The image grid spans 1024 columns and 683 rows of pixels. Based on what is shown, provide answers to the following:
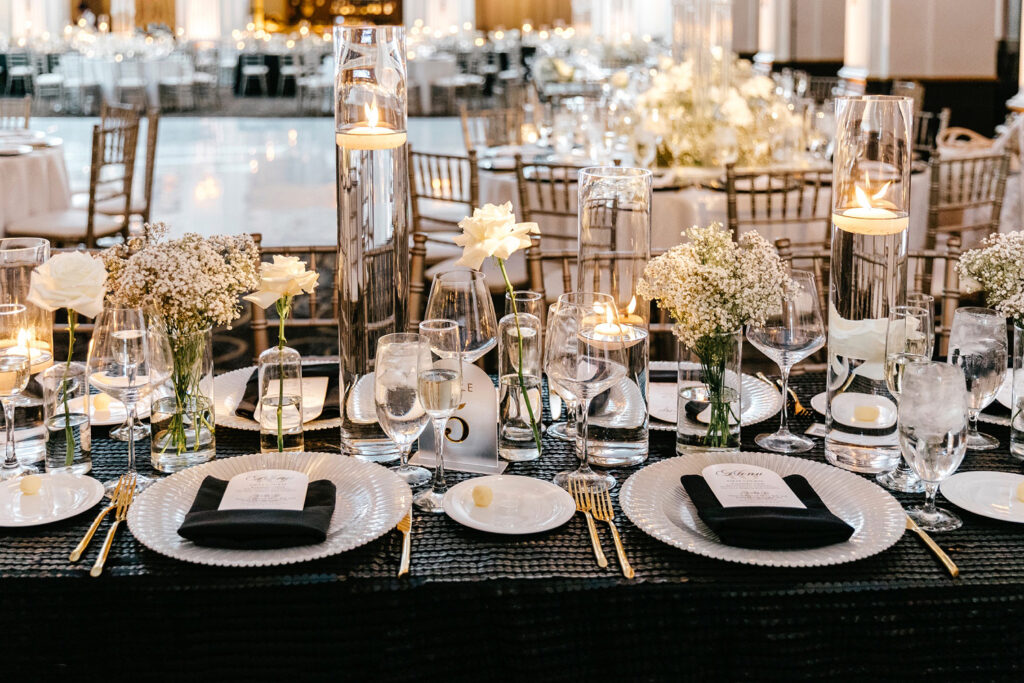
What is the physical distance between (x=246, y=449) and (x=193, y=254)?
0.35 meters

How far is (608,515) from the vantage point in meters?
1.50

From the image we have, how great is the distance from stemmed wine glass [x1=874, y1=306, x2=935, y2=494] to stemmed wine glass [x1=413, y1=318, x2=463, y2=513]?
2.11 feet

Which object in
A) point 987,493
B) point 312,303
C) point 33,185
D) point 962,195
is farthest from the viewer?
point 33,185

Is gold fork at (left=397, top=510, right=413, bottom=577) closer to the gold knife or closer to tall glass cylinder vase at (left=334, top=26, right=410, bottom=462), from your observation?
tall glass cylinder vase at (left=334, top=26, right=410, bottom=462)

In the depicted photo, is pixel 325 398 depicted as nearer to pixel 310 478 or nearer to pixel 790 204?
pixel 310 478

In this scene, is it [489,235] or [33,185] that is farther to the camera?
[33,185]

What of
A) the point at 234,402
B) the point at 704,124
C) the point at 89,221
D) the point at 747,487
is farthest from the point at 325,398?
the point at 89,221

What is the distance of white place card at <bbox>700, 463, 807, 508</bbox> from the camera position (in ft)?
4.79

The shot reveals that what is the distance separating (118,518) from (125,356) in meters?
0.26

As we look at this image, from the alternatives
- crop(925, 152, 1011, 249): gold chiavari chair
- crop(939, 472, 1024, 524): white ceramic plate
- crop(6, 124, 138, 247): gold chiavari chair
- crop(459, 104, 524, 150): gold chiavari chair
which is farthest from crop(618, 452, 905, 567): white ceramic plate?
crop(459, 104, 524, 150): gold chiavari chair

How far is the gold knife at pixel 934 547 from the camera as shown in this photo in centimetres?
133

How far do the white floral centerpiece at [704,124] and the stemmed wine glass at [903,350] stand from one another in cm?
330

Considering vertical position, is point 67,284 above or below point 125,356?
above

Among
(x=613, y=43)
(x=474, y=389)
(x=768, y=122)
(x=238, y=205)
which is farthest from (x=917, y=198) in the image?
(x=613, y=43)
